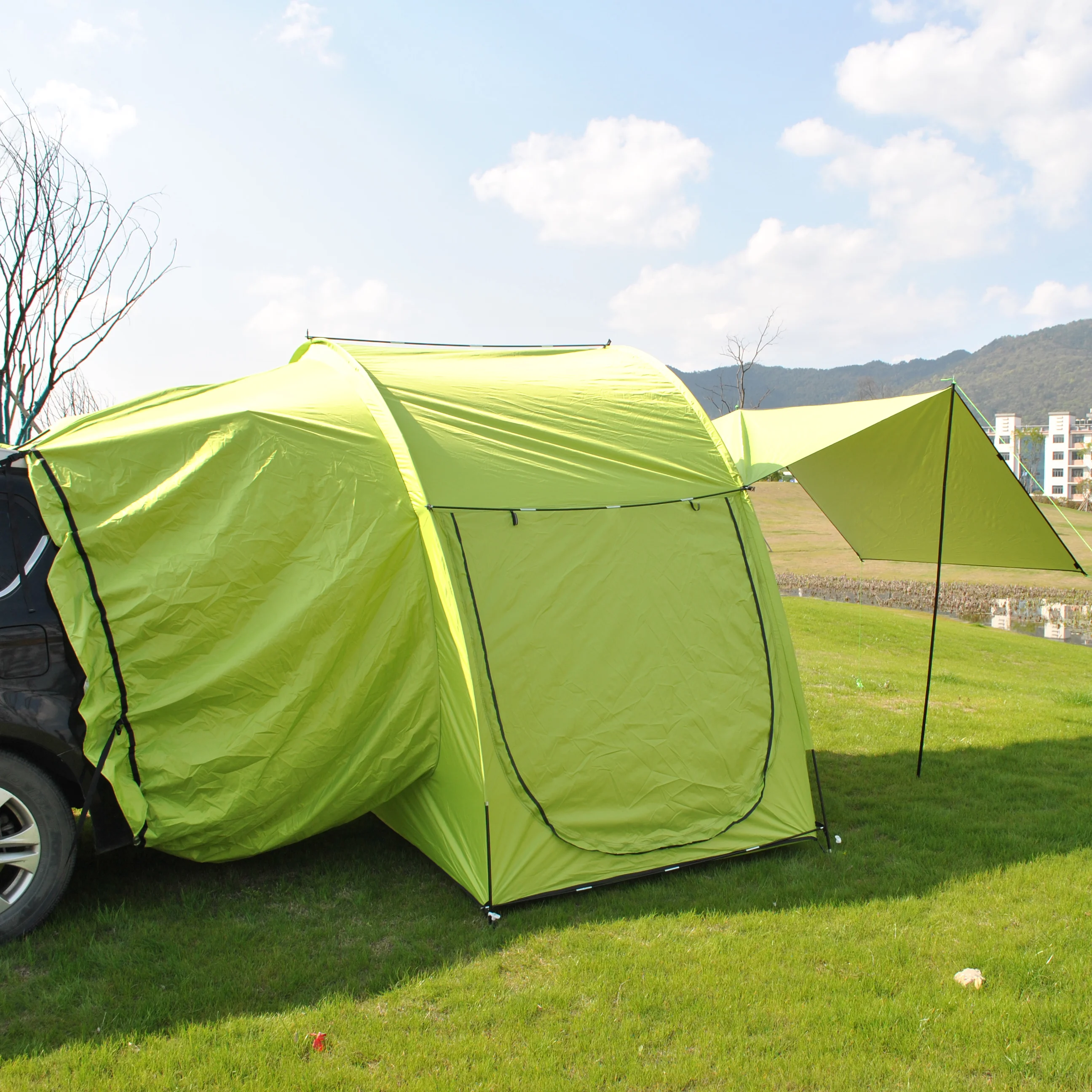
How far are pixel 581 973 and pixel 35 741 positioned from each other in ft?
8.22

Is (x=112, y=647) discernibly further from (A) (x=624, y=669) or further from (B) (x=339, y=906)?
(A) (x=624, y=669)

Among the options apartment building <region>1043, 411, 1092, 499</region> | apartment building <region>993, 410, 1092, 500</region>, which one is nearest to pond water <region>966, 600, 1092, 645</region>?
apartment building <region>993, 410, 1092, 500</region>

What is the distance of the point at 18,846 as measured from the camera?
12.0 feet

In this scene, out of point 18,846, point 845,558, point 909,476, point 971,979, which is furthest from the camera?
point 845,558

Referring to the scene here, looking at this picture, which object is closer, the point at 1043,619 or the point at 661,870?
the point at 661,870

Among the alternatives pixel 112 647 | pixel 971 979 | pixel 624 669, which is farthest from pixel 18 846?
pixel 971 979

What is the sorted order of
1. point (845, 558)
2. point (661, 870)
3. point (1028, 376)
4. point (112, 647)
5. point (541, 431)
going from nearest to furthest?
point (112, 647) < point (661, 870) < point (541, 431) < point (845, 558) < point (1028, 376)

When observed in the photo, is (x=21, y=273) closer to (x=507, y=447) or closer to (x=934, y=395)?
(x=507, y=447)

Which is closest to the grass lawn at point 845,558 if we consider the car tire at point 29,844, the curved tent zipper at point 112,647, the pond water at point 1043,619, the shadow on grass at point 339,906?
the pond water at point 1043,619

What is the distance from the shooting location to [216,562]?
411cm

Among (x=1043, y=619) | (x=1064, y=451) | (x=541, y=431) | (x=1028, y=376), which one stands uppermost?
(x=1028, y=376)

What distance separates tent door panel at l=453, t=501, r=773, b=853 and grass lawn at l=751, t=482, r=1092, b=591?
14.4 meters

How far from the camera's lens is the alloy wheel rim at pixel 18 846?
143 inches

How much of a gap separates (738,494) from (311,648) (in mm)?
2604
